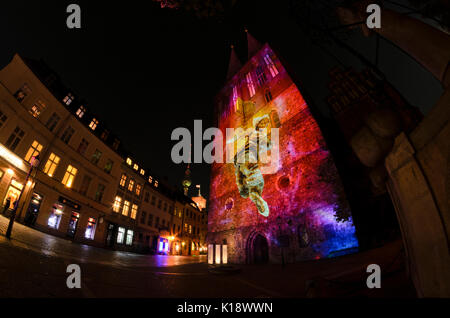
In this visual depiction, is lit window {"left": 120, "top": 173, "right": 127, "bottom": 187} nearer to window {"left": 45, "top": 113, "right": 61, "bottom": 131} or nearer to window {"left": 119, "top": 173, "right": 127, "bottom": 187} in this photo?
window {"left": 119, "top": 173, "right": 127, "bottom": 187}

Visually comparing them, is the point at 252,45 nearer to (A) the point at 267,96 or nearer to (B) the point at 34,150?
(A) the point at 267,96

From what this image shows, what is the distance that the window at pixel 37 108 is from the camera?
48.6ft

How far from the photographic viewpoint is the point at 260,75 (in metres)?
23.9

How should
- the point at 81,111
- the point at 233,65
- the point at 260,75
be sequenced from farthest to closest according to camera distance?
the point at 233,65
the point at 260,75
the point at 81,111

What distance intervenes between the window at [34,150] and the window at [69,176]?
2.92m

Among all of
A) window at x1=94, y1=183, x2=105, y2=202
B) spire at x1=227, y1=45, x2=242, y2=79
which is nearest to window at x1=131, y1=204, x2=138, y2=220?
window at x1=94, y1=183, x2=105, y2=202

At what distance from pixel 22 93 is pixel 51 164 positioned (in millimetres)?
5811

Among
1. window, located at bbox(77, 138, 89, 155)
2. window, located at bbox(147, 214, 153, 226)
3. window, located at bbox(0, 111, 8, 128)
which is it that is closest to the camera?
window, located at bbox(0, 111, 8, 128)

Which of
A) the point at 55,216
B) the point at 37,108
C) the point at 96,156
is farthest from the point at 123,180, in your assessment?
the point at 37,108

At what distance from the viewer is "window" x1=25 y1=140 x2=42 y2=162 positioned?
14.0 metres

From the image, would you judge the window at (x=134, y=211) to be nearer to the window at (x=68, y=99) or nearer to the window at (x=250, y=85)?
the window at (x=68, y=99)

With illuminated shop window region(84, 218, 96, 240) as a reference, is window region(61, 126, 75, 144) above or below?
above

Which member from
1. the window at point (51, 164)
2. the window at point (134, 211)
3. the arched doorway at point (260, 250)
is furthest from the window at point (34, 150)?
the arched doorway at point (260, 250)

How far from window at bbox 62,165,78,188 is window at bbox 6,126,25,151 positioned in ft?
14.3
